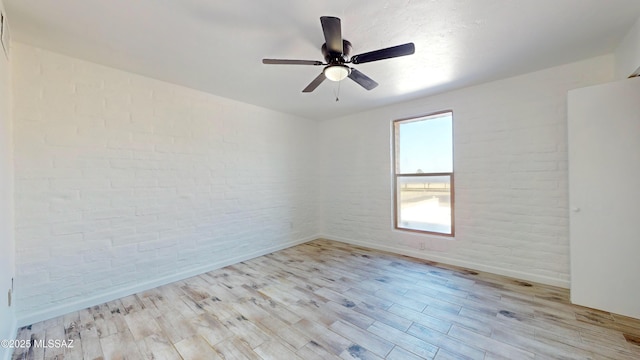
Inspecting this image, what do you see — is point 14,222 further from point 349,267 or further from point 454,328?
point 454,328

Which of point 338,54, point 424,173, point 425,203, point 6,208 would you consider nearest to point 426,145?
point 424,173

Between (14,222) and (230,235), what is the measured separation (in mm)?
2155

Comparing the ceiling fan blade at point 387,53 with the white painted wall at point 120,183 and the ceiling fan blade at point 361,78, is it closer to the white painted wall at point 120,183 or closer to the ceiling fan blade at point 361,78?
the ceiling fan blade at point 361,78

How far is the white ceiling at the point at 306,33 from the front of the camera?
178 centimetres

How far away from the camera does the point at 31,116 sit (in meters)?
2.27

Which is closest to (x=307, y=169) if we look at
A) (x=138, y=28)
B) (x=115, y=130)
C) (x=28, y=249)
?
(x=115, y=130)

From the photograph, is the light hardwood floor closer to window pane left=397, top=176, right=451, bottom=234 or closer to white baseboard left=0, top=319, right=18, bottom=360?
white baseboard left=0, top=319, right=18, bottom=360

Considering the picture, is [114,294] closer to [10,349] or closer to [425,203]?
[10,349]

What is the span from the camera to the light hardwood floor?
184 cm

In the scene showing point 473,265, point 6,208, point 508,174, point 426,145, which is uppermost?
point 426,145

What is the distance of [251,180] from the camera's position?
4.09 metres

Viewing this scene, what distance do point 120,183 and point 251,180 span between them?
1738 mm

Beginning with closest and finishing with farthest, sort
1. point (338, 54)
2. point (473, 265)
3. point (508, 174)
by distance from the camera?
1. point (338, 54)
2. point (508, 174)
3. point (473, 265)

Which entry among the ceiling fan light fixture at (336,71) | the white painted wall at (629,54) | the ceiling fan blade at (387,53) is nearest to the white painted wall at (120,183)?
the ceiling fan light fixture at (336,71)
